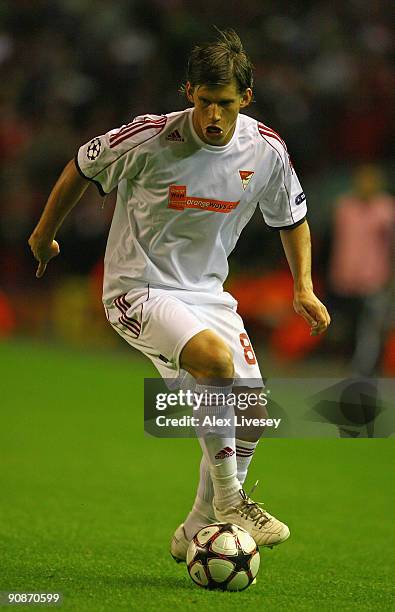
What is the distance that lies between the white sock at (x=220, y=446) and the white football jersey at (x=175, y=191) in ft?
2.00

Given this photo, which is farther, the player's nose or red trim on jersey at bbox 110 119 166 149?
red trim on jersey at bbox 110 119 166 149

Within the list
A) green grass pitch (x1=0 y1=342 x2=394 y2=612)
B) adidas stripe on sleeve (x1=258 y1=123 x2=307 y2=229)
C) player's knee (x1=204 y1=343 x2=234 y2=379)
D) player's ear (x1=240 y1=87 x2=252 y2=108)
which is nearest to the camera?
player's knee (x1=204 y1=343 x2=234 y2=379)

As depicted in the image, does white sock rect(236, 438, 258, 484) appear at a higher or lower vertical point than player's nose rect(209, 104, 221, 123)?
lower

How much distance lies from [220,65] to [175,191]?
0.56 metres

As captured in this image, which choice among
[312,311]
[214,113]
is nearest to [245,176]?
[214,113]

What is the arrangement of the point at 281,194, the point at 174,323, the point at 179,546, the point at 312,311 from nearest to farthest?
the point at 174,323 < the point at 312,311 < the point at 179,546 < the point at 281,194

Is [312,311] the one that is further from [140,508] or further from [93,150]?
[140,508]

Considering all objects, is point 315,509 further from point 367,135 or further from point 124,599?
point 367,135

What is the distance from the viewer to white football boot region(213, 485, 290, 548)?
477 cm

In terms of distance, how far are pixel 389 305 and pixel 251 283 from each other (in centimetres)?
201

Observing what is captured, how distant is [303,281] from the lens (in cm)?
514

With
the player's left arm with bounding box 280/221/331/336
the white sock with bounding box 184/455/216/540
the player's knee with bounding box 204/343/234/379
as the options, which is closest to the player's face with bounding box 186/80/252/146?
the player's left arm with bounding box 280/221/331/336

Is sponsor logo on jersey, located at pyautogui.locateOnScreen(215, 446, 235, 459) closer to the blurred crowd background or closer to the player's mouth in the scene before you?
the player's mouth

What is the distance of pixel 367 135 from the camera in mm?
13719
